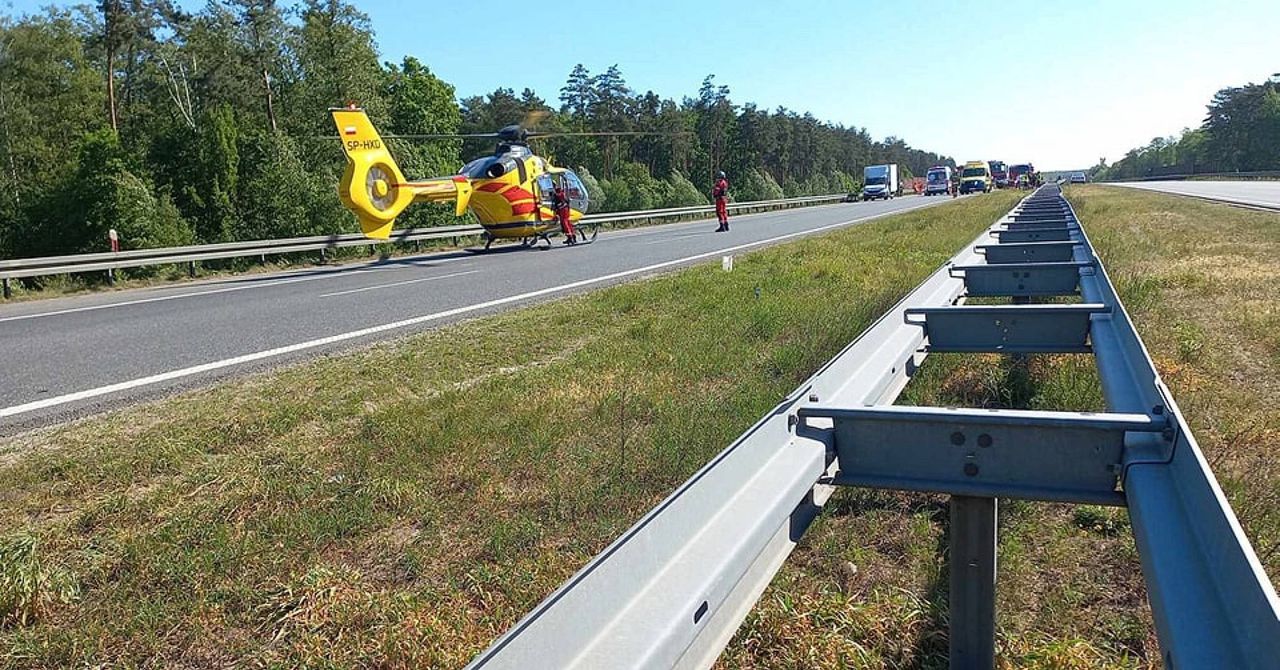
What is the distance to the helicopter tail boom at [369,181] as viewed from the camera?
17953mm

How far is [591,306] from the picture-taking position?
9500mm

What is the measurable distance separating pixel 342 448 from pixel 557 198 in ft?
60.2

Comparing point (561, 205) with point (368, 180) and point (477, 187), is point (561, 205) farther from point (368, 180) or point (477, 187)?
point (368, 180)

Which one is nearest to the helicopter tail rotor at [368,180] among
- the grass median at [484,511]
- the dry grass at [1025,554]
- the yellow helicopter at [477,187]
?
the yellow helicopter at [477,187]

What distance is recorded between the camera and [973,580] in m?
2.12

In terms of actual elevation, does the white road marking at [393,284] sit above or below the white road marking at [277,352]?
above

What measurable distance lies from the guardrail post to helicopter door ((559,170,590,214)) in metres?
21.1

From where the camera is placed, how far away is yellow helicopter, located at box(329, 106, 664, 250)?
59.5ft

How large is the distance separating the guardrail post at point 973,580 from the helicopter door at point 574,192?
69.2 feet

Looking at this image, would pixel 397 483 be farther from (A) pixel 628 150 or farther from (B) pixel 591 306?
(A) pixel 628 150

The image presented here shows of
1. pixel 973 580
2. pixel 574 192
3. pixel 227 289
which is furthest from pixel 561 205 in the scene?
pixel 973 580

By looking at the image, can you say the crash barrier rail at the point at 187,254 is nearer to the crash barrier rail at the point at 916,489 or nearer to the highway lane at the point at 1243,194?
the crash barrier rail at the point at 916,489

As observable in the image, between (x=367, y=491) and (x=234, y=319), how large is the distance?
749cm

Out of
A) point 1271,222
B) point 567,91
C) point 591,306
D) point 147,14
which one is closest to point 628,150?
point 567,91
